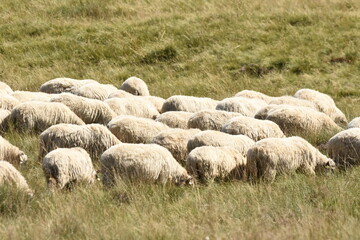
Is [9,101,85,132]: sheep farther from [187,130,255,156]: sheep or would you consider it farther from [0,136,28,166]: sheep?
[187,130,255,156]: sheep

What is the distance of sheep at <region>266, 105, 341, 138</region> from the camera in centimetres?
1092

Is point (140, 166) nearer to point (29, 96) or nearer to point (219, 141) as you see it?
point (219, 141)

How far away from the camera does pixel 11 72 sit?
17.8 metres

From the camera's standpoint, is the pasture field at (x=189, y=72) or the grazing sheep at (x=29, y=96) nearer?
the pasture field at (x=189, y=72)

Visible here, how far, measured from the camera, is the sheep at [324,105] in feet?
42.5

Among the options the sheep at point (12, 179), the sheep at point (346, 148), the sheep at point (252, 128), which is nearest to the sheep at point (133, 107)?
the sheep at point (252, 128)

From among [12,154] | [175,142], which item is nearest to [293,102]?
[175,142]

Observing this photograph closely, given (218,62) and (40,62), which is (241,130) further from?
(40,62)

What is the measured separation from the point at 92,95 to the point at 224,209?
21.9 ft

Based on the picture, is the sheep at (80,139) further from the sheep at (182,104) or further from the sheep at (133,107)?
the sheep at (182,104)

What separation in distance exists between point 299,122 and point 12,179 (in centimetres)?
474

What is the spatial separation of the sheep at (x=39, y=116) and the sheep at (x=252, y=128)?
2208 mm

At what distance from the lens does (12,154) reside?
9.16 metres

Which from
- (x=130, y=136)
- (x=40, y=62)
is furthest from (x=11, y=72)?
(x=130, y=136)
